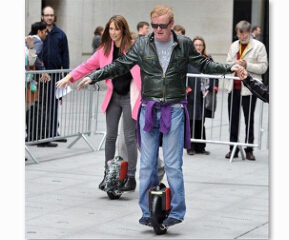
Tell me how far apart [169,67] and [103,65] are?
1054 millimetres

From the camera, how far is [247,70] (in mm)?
9578

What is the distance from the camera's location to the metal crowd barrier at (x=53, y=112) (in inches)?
397

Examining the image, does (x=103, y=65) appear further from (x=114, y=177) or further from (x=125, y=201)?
(x=125, y=201)

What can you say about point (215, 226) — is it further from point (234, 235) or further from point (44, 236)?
point (44, 236)

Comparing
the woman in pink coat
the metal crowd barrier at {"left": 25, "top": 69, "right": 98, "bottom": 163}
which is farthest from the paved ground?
the metal crowd barrier at {"left": 25, "top": 69, "right": 98, "bottom": 163}

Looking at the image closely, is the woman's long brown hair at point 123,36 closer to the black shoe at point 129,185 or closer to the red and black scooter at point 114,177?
the red and black scooter at point 114,177

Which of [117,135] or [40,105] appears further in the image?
[40,105]

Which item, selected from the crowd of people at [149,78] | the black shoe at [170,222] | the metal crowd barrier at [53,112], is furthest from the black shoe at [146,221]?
the metal crowd barrier at [53,112]

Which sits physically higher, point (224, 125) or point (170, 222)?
point (224, 125)

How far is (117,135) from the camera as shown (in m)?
9.10

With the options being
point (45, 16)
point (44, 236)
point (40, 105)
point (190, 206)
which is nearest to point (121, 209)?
point (190, 206)

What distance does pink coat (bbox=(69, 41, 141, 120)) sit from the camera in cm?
834

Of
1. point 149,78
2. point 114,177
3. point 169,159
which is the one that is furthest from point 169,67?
point 114,177
